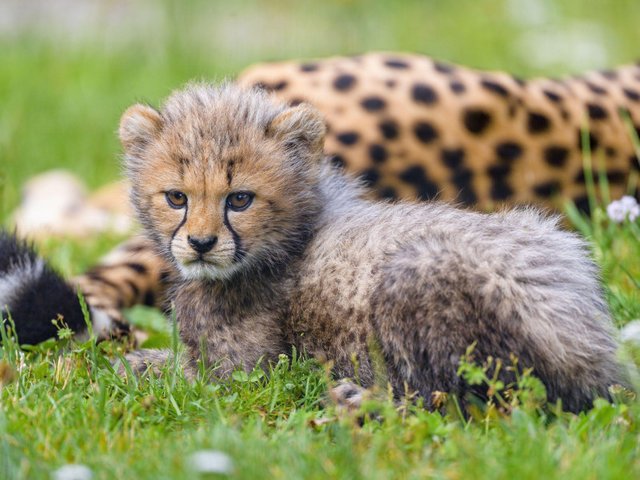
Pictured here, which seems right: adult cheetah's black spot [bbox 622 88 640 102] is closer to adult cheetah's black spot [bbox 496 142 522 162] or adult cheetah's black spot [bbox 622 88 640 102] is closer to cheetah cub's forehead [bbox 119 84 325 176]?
adult cheetah's black spot [bbox 496 142 522 162]

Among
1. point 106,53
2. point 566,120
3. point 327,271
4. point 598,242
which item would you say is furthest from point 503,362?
point 106,53

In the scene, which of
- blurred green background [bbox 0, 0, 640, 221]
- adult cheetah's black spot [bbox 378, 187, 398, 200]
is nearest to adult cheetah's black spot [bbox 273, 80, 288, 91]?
adult cheetah's black spot [bbox 378, 187, 398, 200]

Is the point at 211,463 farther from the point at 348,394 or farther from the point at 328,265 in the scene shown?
the point at 328,265

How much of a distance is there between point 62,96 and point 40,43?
0.97 m

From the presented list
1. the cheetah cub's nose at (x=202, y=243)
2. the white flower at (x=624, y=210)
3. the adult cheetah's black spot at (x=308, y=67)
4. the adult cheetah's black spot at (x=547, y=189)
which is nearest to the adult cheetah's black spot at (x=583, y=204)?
the adult cheetah's black spot at (x=547, y=189)

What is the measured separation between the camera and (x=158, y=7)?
802 cm

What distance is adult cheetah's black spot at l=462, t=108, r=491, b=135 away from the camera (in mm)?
4195

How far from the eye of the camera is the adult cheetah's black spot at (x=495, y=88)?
4230 mm

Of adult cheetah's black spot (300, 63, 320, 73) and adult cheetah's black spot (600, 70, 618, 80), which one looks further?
adult cheetah's black spot (600, 70, 618, 80)

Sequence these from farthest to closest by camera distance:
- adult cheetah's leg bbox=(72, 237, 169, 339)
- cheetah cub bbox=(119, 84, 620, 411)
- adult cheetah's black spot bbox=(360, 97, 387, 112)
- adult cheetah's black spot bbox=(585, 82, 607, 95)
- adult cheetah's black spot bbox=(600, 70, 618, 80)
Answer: adult cheetah's black spot bbox=(600, 70, 618, 80) < adult cheetah's black spot bbox=(585, 82, 607, 95) < adult cheetah's black spot bbox=(360, 97, 387, 112) < adult cheetah's leg bbox=(72, 237, 169, 339) < cheetah cub bbox=(119, 84, 620, 411)

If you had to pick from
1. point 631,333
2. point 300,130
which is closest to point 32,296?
point 300,130

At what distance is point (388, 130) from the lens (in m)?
4.16

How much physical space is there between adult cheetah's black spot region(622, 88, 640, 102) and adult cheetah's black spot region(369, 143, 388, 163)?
1.11 metres

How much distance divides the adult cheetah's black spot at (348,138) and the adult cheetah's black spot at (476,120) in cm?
42
